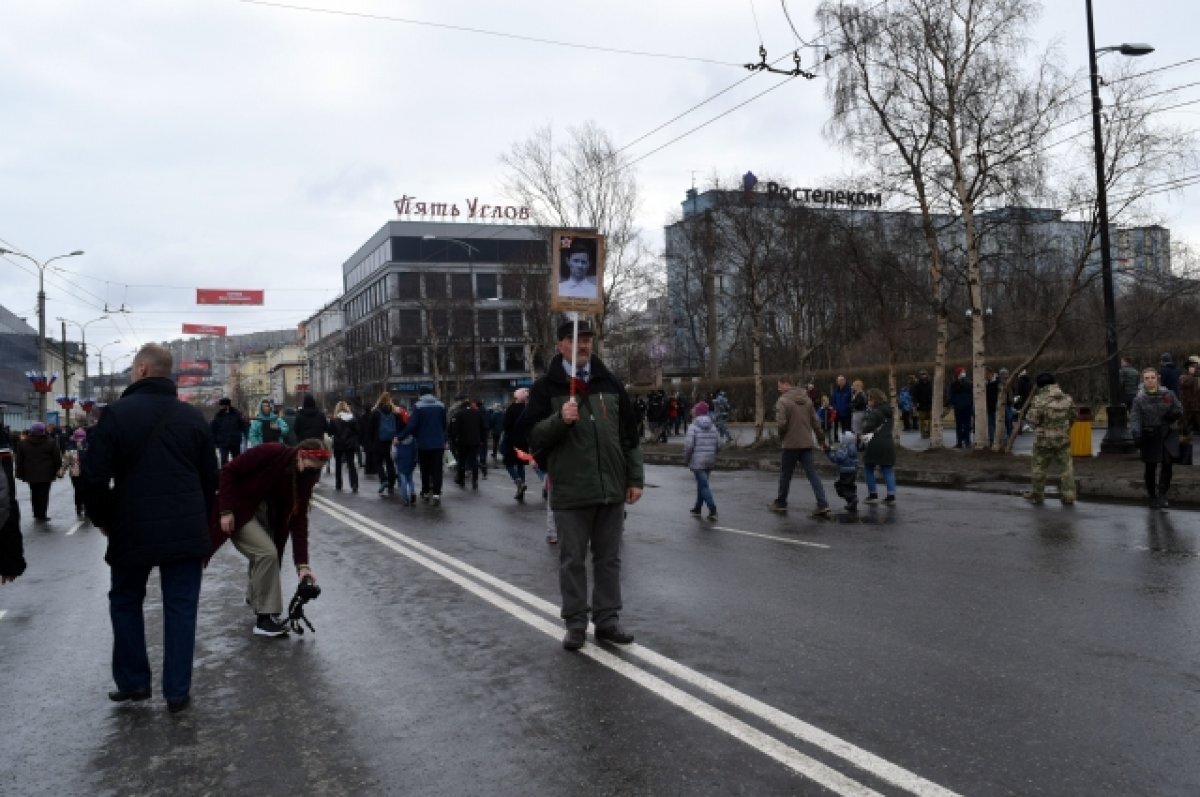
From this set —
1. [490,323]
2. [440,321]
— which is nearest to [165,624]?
[440,321]

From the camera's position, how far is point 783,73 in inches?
674

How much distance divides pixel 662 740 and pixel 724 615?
250cm

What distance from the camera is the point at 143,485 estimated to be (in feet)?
15.7

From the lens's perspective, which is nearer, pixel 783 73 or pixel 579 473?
pixel 579 473

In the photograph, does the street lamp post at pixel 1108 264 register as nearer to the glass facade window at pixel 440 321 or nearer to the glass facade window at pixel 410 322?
the glass facade window at pixel 440 321

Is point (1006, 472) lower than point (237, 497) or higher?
lower

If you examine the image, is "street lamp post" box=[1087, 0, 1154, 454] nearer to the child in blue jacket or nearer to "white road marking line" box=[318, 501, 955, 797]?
the child in blue jacket

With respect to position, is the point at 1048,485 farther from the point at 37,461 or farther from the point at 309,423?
the point at 37,461

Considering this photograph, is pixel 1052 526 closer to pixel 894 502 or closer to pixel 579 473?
pixel 894 502

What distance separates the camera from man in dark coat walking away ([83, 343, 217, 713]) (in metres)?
4.75

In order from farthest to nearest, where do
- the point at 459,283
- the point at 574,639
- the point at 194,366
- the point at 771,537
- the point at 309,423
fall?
the point at 194,366 < the point at 459,283 < the point at 309,423 < the point at 771,537 < the point at 574,639

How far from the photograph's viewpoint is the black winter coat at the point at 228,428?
20.1 meters

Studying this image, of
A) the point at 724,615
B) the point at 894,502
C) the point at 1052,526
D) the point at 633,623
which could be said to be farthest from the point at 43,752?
the point at 894,502

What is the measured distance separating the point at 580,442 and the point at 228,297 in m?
57.3
